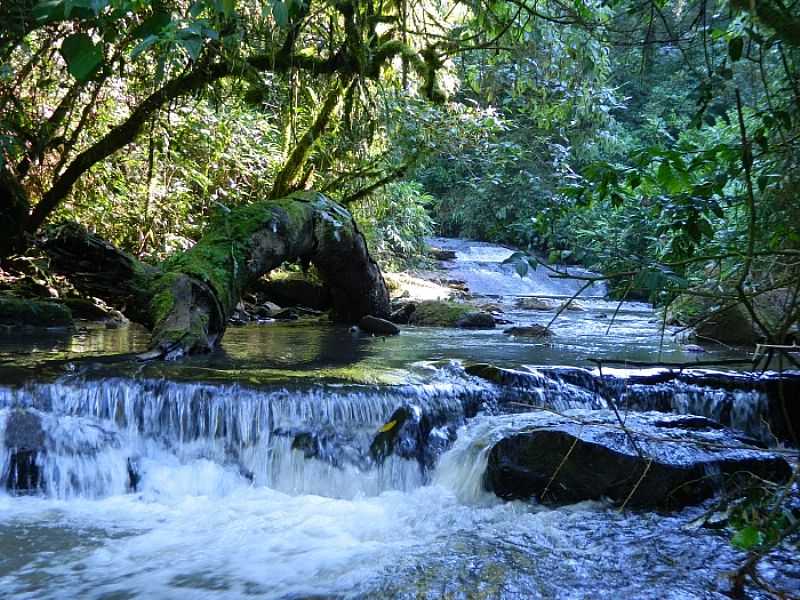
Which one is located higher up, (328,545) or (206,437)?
(206,437)

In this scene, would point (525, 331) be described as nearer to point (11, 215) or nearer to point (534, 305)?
point (534, 305)

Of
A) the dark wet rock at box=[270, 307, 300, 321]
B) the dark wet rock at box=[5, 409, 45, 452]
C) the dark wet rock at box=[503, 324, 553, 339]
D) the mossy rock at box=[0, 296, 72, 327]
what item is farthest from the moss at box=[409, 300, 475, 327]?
the dark wet rock at box=[5, 409, 45, 452]

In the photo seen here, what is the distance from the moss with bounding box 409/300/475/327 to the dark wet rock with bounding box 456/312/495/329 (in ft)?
0.24

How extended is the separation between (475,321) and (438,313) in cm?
58

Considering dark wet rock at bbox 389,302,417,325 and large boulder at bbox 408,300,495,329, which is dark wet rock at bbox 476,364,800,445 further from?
dark wet rock at bbox 389,302,417,325

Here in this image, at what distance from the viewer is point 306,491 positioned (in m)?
4.46

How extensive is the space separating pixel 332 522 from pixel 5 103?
218 inches

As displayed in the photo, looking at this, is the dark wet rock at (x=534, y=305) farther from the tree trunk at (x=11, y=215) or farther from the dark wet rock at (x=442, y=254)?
the tree trunk at (x=11, y=215)

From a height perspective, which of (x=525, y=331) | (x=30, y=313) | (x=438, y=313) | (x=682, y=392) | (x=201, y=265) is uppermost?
(x=201, y=265)

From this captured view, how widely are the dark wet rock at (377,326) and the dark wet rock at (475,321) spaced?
1.33 meters

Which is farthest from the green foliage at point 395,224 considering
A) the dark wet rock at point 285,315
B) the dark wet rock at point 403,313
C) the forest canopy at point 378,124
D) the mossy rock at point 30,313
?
the mossy rock at point 30,313

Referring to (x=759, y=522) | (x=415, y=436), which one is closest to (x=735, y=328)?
(x=415, y=436)

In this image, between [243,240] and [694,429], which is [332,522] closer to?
[694,429]

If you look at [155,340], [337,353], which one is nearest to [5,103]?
[155,340]
